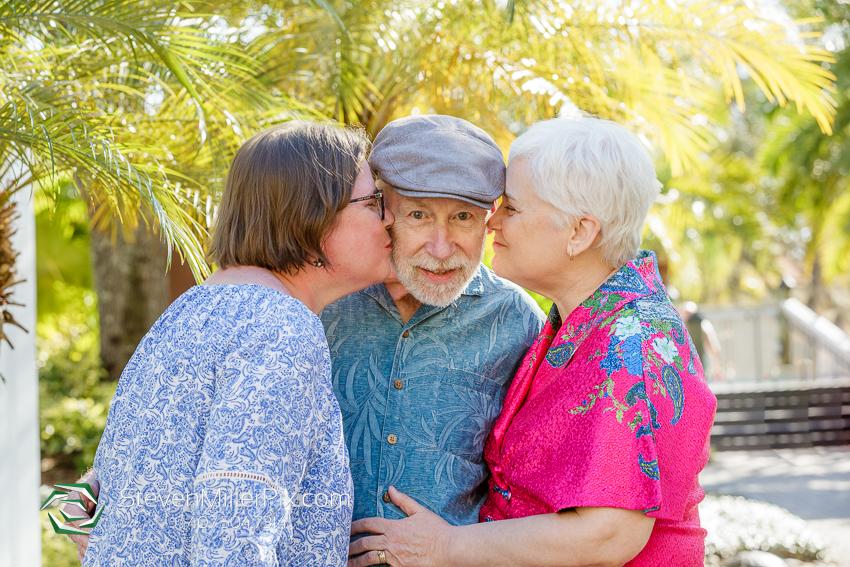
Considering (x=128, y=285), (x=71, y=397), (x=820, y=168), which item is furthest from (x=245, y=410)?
(x=820, y=168)

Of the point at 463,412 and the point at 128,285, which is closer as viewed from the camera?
the point at 463,412

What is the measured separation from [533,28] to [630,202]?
2836 millimetres

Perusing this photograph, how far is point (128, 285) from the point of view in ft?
30.3

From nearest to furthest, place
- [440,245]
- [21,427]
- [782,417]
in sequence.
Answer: [440,245] → [21,427] → [782,417]

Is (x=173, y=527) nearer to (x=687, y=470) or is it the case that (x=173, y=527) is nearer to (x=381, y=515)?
(x=381, y=515)

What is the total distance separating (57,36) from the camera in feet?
11.8

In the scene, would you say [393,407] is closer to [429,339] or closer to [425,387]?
[425,387]

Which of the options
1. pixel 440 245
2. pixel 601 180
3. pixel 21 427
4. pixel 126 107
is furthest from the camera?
pixel 21 427

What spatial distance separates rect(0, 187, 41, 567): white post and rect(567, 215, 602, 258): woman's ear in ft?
11.0

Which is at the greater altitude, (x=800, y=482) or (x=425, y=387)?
(x=425, y=387)

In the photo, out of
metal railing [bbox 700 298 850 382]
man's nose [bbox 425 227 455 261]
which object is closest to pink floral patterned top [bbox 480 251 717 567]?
man's nose [bbox 425 227 455 261]

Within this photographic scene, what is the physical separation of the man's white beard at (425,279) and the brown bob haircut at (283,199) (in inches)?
17.0

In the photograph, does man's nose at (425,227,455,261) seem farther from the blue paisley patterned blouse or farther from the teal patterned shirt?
the blue paisley patterned blouse

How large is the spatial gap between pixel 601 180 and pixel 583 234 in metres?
0.16
